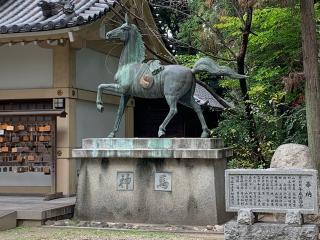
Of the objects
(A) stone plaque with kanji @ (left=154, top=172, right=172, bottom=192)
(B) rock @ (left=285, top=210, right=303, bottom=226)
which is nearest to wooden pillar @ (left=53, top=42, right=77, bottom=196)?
(A) stone plaque with kanji @ (left=154, top=172, right=172, bottom=192)

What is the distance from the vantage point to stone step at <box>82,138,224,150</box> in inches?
387

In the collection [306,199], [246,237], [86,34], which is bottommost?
[246,237]

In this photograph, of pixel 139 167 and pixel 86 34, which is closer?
pixel 139 167

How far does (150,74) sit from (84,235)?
3.53 m

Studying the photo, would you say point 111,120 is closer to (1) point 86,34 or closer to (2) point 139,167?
(1) point 86,34

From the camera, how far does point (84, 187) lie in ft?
34.9

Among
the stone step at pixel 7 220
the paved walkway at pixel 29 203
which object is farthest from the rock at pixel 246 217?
the stone step at pixel 7 220

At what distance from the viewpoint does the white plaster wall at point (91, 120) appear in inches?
514

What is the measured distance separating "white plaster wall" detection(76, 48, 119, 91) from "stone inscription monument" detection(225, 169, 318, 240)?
6.03m

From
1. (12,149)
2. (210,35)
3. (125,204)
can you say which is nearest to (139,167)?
(125,204)

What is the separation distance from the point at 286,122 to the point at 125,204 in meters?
4.79

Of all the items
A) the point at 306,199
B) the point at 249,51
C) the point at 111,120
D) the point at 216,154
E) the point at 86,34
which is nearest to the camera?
the point at 306,199

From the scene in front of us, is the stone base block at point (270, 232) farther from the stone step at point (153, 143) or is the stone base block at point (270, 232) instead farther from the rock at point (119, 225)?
the rock at point (119, 225)

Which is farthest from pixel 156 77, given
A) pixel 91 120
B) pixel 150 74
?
pixel 91 120
